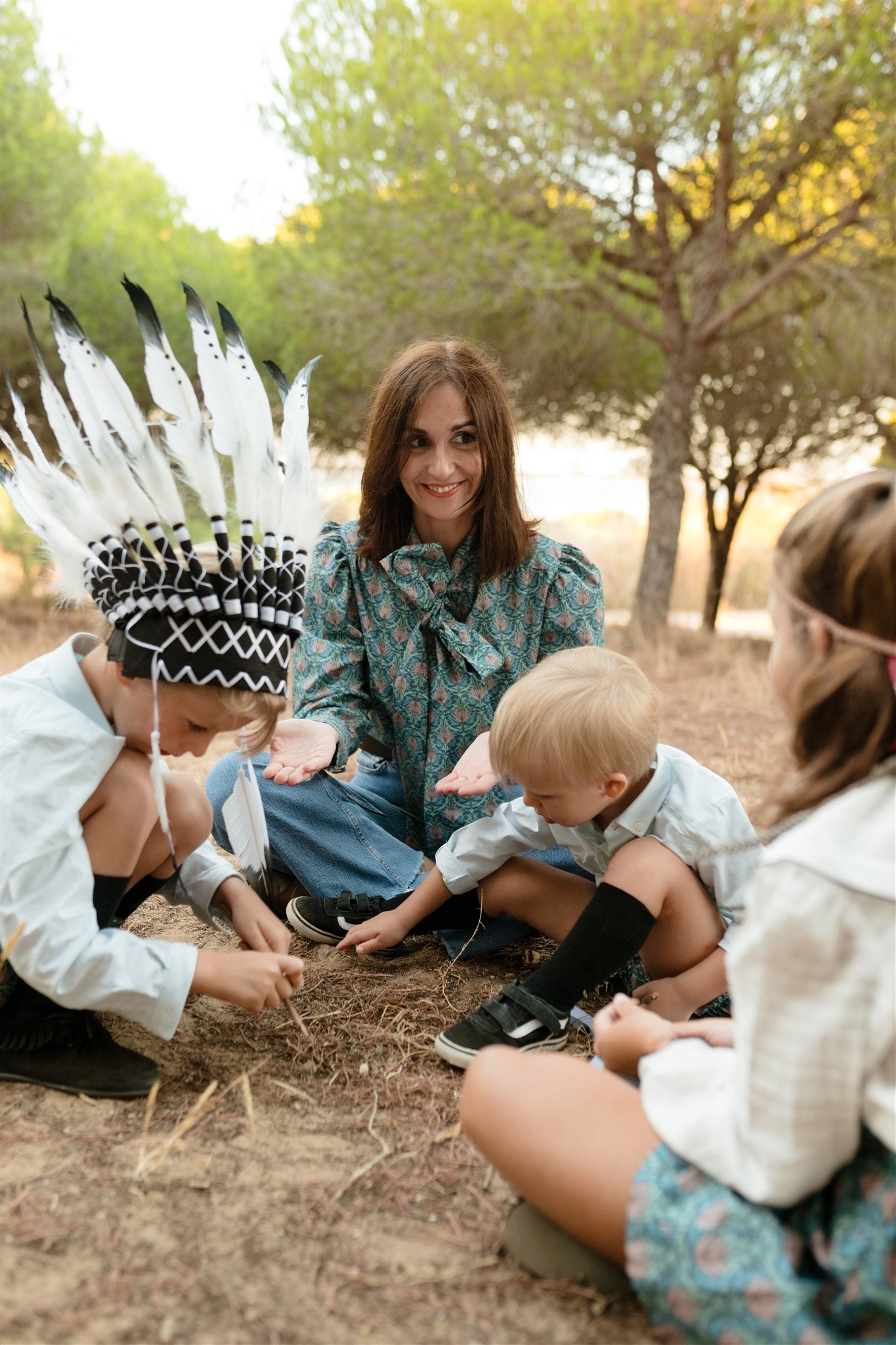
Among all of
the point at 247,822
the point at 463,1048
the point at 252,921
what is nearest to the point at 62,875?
the point at 252,921

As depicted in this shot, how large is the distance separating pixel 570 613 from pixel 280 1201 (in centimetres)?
150

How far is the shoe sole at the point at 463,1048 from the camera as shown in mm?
1845

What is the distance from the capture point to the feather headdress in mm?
1572

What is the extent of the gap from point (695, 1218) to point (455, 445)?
1.79 m

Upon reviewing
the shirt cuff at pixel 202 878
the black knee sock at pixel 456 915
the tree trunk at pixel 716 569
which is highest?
the shirt cuff at pixel 202 878

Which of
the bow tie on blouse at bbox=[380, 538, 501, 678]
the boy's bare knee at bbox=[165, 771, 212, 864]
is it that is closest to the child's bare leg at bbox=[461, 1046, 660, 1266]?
the boy's bare knee at bbox=[165, 771, 212, 864]

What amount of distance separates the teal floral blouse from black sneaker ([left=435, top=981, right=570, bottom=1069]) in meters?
0.64

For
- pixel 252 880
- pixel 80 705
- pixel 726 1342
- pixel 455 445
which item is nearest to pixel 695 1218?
pixel 726 1342

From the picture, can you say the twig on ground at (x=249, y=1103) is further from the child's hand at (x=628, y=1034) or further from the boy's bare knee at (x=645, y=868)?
the boy's bare knee at (x=645, y=868)

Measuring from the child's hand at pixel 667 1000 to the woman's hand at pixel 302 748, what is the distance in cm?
86

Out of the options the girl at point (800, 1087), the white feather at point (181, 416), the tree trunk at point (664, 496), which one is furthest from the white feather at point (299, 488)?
the tree trunk at point (664, 496)

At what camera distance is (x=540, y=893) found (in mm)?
2240

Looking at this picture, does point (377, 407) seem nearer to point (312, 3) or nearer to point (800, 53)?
point (800, 53)

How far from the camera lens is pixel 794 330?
30.6ft
